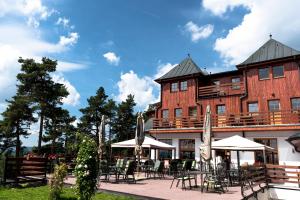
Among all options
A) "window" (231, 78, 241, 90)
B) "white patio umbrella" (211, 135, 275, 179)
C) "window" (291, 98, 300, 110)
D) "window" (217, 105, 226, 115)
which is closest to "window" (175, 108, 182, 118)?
"window" (217, 105, 226, 115)

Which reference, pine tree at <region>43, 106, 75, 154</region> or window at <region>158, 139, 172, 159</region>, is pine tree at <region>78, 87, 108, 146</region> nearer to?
pine tree at <region>43, 106, 75, 154</region>

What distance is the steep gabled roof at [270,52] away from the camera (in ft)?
67.8

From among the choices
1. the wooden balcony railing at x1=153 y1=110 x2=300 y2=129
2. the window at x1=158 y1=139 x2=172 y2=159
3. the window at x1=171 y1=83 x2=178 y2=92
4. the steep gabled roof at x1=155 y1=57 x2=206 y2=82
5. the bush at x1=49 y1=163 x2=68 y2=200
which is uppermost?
the steep gabled roof at x1=155 y1=57 x2=206 y2=82

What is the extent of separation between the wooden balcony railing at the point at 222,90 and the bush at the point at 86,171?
18125mm

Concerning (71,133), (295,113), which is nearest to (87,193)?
(295,113)

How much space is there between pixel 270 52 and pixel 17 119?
1065 inches

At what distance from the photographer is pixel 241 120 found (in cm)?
2106

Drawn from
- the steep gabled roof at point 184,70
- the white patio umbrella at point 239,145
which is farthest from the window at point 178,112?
the white patio umbrella at point 239,145

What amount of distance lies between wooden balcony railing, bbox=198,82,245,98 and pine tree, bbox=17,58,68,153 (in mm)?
17973

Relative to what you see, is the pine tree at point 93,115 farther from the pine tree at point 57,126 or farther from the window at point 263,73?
the window at point 263,73

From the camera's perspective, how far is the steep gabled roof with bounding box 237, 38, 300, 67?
67.8ft

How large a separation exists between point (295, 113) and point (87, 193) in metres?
16.7

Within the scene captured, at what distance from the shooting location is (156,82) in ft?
88.9

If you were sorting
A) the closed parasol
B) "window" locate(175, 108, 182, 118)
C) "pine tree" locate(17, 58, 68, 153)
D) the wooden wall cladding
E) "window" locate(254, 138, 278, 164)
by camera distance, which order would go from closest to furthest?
the closed parasol
"window" locate(254, 138, 278, 164)
the wooden wall cladding
"window" locate(175, 108, 182, 118)
"pine tree" locate(17, 58, 68, 153)
